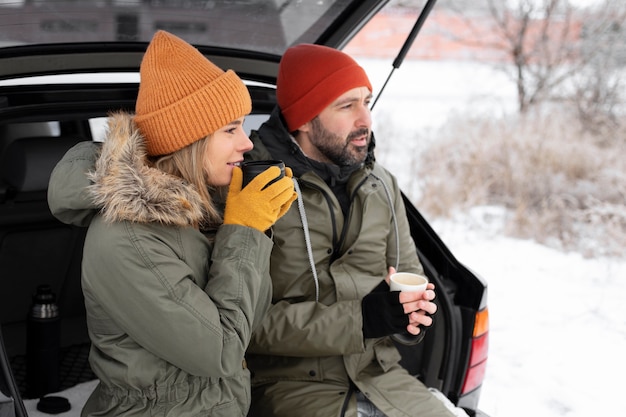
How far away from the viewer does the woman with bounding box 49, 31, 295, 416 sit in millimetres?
1614

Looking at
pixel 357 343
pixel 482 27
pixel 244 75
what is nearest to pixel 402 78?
pixel 482 27

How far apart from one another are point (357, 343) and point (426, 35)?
12.4 metres

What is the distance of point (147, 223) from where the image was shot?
1.68m

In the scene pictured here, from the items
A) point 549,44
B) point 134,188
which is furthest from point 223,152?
point 549,44

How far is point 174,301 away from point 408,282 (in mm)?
703

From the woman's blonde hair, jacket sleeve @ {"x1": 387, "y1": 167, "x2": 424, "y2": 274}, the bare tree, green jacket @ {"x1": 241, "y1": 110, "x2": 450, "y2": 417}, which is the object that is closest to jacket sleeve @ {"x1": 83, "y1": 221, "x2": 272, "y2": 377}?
the woman's blonde hair

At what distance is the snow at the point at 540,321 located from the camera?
3.64 m

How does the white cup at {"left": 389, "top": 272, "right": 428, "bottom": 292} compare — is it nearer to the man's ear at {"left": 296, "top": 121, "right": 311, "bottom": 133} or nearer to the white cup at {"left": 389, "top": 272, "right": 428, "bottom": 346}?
the white cup at {"left": 389, "top": 272, "right": 428, "bottom": 346}

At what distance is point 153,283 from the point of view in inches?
63.3

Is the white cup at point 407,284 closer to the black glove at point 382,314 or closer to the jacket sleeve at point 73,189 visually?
the black glove at point 382,314

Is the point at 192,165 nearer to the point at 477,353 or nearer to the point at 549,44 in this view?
the point at 477,353

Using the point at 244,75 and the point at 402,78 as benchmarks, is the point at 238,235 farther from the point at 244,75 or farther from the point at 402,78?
the point at 402,78

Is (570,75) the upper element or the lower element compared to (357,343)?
lower

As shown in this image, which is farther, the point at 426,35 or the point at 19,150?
the point at 426,35
